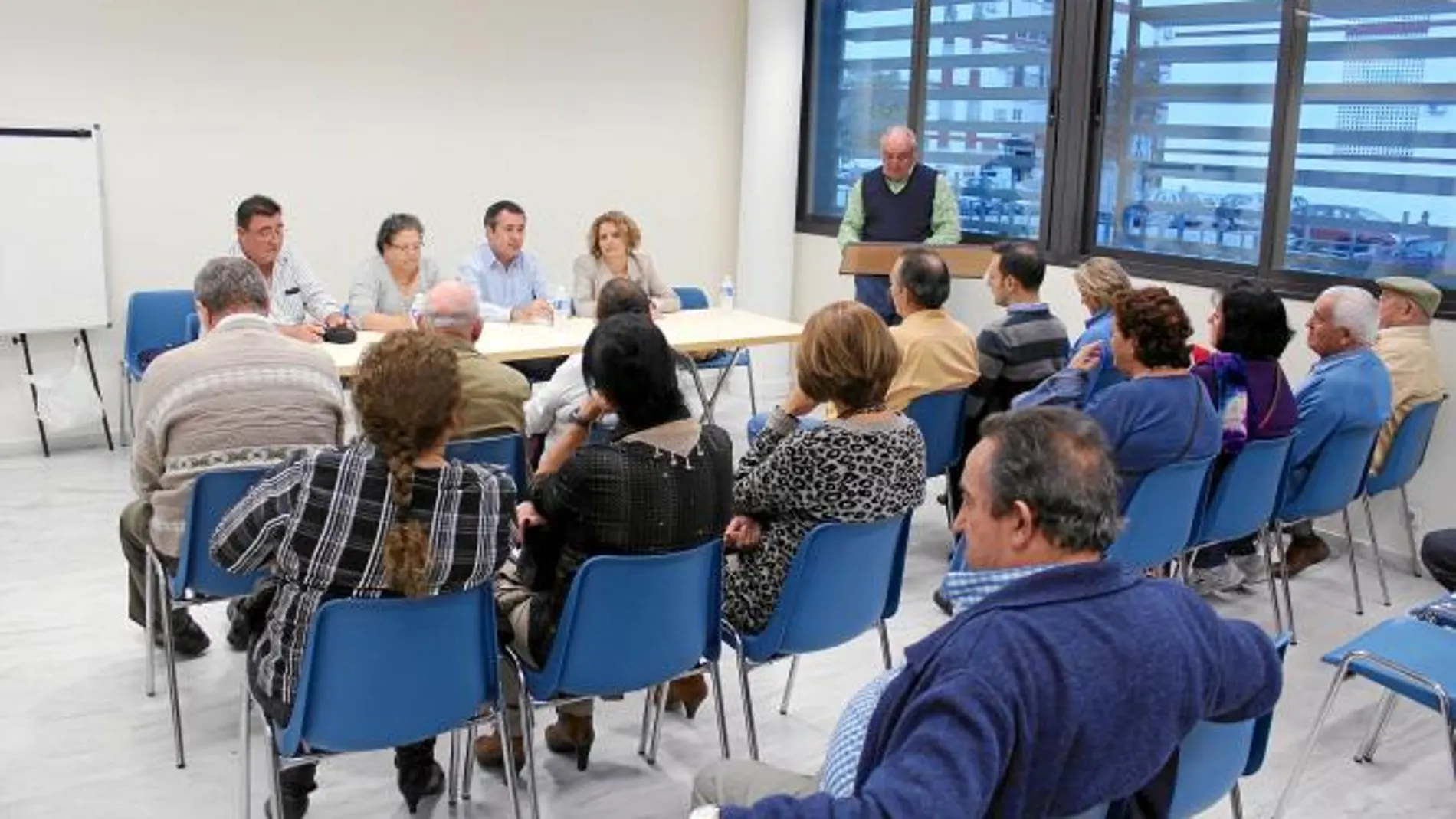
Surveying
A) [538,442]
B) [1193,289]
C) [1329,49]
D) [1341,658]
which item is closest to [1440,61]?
[1329,49]

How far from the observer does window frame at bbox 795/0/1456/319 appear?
561 centimetres

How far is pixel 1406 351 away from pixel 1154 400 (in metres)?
1.60

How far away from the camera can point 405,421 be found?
2.47 m

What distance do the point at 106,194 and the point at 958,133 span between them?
4.40 metres

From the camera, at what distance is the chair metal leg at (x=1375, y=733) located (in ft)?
11.5

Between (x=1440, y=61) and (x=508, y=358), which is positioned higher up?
(x=1440, y=61)

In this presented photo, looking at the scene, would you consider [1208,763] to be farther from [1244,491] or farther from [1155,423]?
[1244,491]

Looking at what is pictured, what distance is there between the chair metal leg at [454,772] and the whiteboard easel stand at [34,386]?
151 inches

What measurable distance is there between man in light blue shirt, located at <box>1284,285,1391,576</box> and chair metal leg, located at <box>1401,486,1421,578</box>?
934 mm

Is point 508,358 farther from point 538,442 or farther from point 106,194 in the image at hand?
point 106,194

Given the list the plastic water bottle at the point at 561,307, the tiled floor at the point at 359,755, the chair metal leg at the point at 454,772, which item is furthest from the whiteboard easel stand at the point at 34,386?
the chair metal leg at the point at 454,772

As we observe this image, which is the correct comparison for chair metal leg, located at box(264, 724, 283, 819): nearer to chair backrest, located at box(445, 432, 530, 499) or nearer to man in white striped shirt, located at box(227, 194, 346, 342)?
chair backrest, located at box(445, 432, 530, 499)

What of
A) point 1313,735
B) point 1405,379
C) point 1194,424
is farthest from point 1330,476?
point 1313,735

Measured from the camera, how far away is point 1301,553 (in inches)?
198
